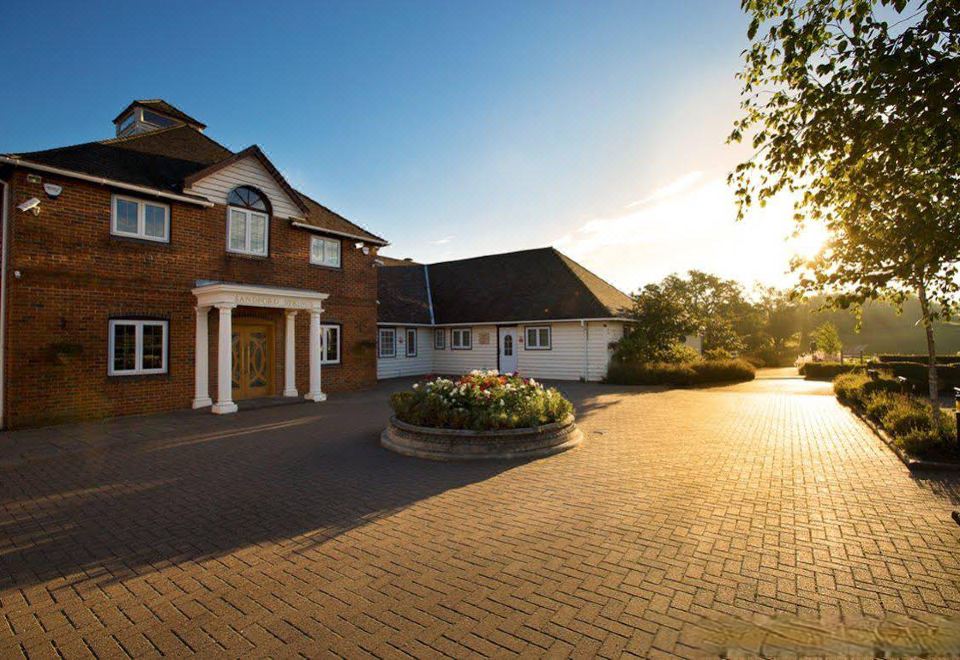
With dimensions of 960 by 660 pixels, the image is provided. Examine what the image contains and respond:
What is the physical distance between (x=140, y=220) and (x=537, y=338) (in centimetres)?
1673

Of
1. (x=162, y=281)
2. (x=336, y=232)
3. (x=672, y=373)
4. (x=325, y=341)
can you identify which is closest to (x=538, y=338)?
(x=672, y=373)

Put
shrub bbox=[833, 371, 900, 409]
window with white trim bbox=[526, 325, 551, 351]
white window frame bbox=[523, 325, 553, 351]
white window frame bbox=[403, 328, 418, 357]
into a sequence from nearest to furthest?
shrub bbox=[833, 371, 900, 409]
white window frame bbox=[523, 325, 553, 351]
window with white trim bbox=[526, 325, 551, 351]
white window frame bbox=[403, 328, 418, 357]

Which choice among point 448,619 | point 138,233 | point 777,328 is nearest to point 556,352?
point 138,233

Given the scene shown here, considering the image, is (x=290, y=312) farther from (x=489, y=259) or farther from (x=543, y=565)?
(x=489, y=259)

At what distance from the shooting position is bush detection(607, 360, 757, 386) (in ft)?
70.3

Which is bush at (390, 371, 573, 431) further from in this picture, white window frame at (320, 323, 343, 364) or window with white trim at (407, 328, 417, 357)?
window with white trim at (407, 328, 417, 357)

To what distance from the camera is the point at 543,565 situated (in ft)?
14.4

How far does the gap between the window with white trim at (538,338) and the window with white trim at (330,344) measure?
32.6 feet

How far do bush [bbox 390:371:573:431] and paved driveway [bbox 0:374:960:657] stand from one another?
913 mm

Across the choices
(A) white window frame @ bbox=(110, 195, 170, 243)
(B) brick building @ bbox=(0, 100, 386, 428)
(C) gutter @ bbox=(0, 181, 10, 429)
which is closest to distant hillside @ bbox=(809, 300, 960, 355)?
(B) brick building @ bbox=(0, 100, 386, 428)

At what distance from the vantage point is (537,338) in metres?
24.2

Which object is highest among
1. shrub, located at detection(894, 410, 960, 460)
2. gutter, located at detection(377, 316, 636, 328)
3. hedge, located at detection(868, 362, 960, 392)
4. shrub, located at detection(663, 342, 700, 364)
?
gutter, located at detection(377, 316, 636, 328)

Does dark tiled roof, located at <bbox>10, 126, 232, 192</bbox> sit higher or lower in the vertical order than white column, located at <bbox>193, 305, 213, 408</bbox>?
higher

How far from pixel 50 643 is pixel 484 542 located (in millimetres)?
3377
